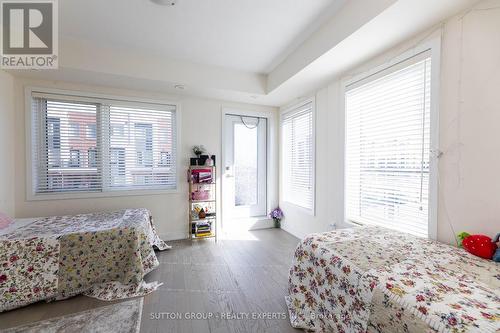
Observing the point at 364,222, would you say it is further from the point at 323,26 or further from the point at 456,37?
the point at 323,26

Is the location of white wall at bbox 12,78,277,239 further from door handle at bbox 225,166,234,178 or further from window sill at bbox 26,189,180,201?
door handle at bbox 225,166,234,178

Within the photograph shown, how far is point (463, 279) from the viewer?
1088mm

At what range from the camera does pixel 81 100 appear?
2.88m

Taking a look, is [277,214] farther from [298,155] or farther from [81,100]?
[81,100]

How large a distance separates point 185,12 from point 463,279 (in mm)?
2817

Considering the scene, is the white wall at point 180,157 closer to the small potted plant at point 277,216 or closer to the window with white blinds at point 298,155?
the window with white blinds at point 298,155

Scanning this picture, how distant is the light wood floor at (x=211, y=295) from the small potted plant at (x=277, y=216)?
96cm

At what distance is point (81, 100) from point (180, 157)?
152cm

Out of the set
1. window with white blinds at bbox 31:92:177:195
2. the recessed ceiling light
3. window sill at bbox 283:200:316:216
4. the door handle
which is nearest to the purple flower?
window sill at bbox 283:200:316:216

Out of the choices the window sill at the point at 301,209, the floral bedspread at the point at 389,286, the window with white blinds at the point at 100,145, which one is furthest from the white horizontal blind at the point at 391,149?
the window with white blinds at the point at 100,145

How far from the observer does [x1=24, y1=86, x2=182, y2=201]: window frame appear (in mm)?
2658

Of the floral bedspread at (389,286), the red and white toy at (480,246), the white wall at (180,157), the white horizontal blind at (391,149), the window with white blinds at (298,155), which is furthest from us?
the window with white blinds at (298,155)

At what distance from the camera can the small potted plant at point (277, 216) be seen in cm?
394

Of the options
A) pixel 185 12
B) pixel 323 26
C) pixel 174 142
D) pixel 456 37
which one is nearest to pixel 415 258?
pixel 456 37
